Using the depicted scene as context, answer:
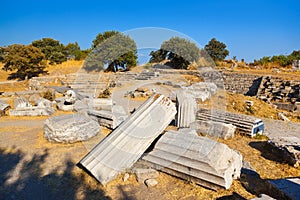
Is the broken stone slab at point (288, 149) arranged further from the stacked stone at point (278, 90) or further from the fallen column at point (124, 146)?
the stacked stone at point (278, 90)

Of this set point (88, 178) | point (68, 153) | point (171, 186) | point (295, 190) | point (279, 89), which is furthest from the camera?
point (279, 89)

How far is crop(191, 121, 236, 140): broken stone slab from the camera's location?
19.9 feet

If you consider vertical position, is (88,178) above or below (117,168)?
below

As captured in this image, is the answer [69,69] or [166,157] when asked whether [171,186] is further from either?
[69,69]

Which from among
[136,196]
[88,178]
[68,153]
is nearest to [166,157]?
[136,196]

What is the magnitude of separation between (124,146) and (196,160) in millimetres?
1293

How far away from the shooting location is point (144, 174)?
3.70 metres

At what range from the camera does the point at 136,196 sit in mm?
3250

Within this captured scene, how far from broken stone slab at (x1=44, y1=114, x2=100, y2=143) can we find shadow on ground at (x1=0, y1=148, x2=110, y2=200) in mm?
939

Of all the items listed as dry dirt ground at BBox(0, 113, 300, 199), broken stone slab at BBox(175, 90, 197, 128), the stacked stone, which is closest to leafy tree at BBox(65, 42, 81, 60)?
the stacked stone

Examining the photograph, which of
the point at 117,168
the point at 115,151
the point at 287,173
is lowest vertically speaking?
the point at 287,173

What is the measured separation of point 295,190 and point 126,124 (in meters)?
2.85

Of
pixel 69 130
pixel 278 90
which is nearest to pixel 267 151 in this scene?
pixel 69 130

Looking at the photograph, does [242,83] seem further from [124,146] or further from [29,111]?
[124,146]
